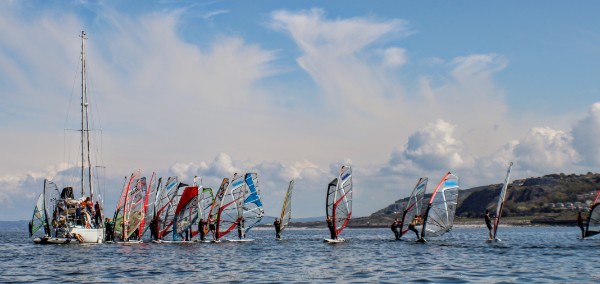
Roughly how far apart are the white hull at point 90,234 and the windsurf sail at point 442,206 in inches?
1151

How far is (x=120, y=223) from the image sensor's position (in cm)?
7000

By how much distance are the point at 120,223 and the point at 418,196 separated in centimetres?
3002

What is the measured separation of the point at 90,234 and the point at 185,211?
8.77m

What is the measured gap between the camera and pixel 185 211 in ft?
213

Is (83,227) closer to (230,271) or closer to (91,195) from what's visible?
(91,195)

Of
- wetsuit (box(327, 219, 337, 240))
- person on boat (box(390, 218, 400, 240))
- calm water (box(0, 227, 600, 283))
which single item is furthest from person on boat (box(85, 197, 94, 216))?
person on boat (box(390, 218, 400, 240))

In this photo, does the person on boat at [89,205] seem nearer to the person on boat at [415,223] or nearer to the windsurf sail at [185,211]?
the windsurf sail at [185,211]

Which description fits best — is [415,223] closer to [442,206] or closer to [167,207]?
[442,206]

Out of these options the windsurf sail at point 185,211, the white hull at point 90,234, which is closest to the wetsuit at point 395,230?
the windsurf sail at point 185,211

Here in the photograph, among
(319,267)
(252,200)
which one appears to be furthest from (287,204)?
(319,267)

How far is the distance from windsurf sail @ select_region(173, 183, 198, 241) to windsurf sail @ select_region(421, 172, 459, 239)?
21482 mm

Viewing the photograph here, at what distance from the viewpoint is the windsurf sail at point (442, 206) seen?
57.0 metres

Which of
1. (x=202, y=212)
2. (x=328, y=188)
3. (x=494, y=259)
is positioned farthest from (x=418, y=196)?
(x=494, y=259)

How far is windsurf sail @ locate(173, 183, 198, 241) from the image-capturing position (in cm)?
6406
